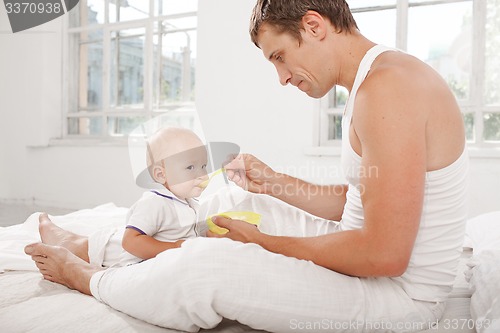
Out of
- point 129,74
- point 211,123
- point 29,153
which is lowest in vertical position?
point 29,153

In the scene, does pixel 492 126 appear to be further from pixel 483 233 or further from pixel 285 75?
pixel 285 75

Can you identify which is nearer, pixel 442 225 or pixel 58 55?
pixel 442 225

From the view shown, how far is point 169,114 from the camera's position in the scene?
403 centimetres

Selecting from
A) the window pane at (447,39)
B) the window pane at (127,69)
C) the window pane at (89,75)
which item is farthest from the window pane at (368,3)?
the window pane at (89,75)

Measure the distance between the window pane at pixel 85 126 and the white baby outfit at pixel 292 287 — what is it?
12.1 ft

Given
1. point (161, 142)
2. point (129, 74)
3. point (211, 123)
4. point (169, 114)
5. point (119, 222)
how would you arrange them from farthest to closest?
1. point (129, 74)
2. point (169, 114)
3. point (211, 123)
4. point (119, 222)
5. point (161, 142)

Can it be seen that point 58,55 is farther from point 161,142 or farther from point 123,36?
point 161,142

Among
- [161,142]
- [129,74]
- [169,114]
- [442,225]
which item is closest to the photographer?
[442,225]

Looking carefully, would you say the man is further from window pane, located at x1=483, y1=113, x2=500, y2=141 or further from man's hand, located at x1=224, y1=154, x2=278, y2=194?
window pane, located at x1=483, y1=113, x2=500, y2=141

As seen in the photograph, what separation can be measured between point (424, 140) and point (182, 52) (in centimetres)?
342

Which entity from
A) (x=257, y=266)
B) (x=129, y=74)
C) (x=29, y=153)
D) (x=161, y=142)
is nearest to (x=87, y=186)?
(x=29, y=153)

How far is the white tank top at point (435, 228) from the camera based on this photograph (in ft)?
3.21

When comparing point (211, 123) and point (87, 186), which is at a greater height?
point (211, 123)

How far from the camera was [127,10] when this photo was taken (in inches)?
165
